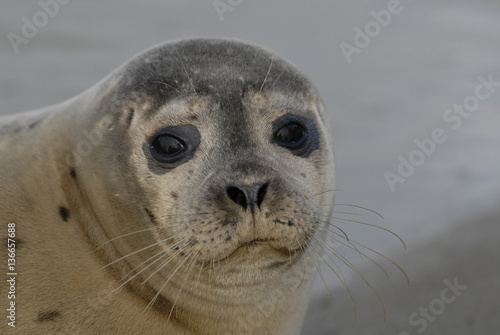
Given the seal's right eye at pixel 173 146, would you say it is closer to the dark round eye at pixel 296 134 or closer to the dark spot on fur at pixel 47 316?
the dark round eye at pixel 296 134

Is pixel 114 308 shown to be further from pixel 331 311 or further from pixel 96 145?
pixel 331 311

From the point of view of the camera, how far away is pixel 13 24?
7105 mm

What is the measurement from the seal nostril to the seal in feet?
0.04

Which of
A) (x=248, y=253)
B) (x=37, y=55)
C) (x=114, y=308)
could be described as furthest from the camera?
(x=37, y=55)

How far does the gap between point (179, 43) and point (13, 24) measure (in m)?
4.90

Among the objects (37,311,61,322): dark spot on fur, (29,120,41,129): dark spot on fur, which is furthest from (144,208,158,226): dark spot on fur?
(29,120,41,129): dark spot on fur

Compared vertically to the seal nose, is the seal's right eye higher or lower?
higher

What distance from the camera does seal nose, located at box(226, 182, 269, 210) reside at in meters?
2.21

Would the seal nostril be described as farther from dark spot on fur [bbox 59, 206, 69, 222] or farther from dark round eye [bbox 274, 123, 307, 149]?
dark spot on fur [bbox 59, 206, 69, 222]

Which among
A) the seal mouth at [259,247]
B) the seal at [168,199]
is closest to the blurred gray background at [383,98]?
the seal at [168,199]

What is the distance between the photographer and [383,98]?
6.62 metres

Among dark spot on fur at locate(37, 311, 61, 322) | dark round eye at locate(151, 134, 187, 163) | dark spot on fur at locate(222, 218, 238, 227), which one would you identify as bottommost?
dark spot on fur at locate(37, 311, 61, 322)

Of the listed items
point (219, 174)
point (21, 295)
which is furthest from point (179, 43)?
point (21, 295)

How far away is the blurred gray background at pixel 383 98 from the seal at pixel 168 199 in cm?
146
